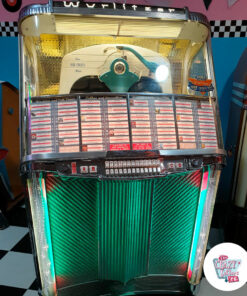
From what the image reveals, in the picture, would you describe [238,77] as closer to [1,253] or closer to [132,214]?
[132,214]

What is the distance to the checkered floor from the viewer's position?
1801 millimetres

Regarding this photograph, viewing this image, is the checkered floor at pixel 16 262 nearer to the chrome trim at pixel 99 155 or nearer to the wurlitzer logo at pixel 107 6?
the chrome trim at pixel 99 155

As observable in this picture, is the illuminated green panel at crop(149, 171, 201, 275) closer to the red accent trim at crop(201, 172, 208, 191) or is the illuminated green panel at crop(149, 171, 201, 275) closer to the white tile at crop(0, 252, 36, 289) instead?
the red accent trim at crop(201, 172, 208, 191)

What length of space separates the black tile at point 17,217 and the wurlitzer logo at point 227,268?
1726mm

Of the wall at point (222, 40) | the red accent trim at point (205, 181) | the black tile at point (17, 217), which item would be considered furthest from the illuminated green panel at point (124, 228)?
the wall at point (222, 40)

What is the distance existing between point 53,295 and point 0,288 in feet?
1.58

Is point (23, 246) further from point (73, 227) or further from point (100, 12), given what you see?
point (100, 12)

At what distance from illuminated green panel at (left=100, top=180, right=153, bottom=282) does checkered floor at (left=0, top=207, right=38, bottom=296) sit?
0.60 meters

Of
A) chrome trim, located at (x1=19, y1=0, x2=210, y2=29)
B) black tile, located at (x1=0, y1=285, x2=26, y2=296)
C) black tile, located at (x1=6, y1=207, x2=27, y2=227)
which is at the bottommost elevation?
black tile, located at (x1=6, y1=207, x2=27, y2=227)

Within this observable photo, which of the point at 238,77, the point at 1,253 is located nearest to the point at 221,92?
the point at 238,77

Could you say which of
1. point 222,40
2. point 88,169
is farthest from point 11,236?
point 222,40

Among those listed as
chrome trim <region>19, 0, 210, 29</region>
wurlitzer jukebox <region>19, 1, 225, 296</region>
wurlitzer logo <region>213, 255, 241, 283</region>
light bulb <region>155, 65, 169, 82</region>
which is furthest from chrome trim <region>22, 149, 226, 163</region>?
wurlitzer logo <region>213, 255, 241, 283</region>

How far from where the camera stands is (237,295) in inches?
71.4

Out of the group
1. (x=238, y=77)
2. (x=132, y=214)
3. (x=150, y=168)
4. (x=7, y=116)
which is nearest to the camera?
(x=150, y=168)
